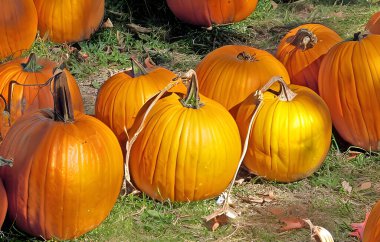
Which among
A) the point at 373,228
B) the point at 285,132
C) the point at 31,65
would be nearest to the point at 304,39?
the point at 285,132

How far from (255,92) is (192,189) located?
2.31ft

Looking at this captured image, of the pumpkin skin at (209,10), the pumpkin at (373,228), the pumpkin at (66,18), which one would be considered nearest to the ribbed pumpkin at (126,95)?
the pumpkin at (373,228)

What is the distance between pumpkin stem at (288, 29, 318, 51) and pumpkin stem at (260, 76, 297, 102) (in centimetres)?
70

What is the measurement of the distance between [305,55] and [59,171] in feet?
6.77

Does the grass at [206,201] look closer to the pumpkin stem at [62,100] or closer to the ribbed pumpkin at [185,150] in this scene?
the ribbed pumpkin at [185,150]

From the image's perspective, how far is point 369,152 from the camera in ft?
15.7

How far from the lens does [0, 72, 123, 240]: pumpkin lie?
361cm

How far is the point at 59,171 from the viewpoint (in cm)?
361

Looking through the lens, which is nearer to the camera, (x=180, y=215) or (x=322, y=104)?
(x=180, y=215)

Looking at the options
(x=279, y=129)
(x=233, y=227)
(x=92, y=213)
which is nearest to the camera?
(x=92, y=213)

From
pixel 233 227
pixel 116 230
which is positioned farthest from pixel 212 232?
pixel 116 230

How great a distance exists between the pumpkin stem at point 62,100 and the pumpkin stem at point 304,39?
1.88m

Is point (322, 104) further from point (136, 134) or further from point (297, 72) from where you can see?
point (136, 134)

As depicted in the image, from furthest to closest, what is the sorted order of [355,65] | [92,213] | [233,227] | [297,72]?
[297,72] < [355,65] < [233,227] < [92,213]
